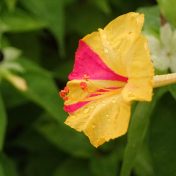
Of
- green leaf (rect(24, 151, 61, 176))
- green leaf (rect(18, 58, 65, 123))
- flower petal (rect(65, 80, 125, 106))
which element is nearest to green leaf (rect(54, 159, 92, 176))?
green leaf (rect(24, 151, 61, 176))

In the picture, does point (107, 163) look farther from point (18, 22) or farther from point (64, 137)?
point (18, 22)

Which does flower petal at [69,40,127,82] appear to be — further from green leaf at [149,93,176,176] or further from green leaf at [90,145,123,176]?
green leaf at [90,145,123,176]

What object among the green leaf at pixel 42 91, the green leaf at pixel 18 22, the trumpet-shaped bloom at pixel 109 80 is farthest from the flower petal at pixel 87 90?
the green leaf at pixel 18 22

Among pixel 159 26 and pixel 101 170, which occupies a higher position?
pixel 159 26

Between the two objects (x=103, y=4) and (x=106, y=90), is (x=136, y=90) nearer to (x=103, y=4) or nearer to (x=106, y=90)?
(x=106, y=90)

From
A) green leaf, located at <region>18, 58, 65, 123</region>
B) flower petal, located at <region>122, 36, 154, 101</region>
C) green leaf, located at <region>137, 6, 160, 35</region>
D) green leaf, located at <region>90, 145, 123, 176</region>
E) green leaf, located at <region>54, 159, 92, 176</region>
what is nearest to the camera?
flower petal, located at <region>122, 36, 154, 101</region>

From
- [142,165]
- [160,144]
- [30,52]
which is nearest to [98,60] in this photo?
[160,144]
